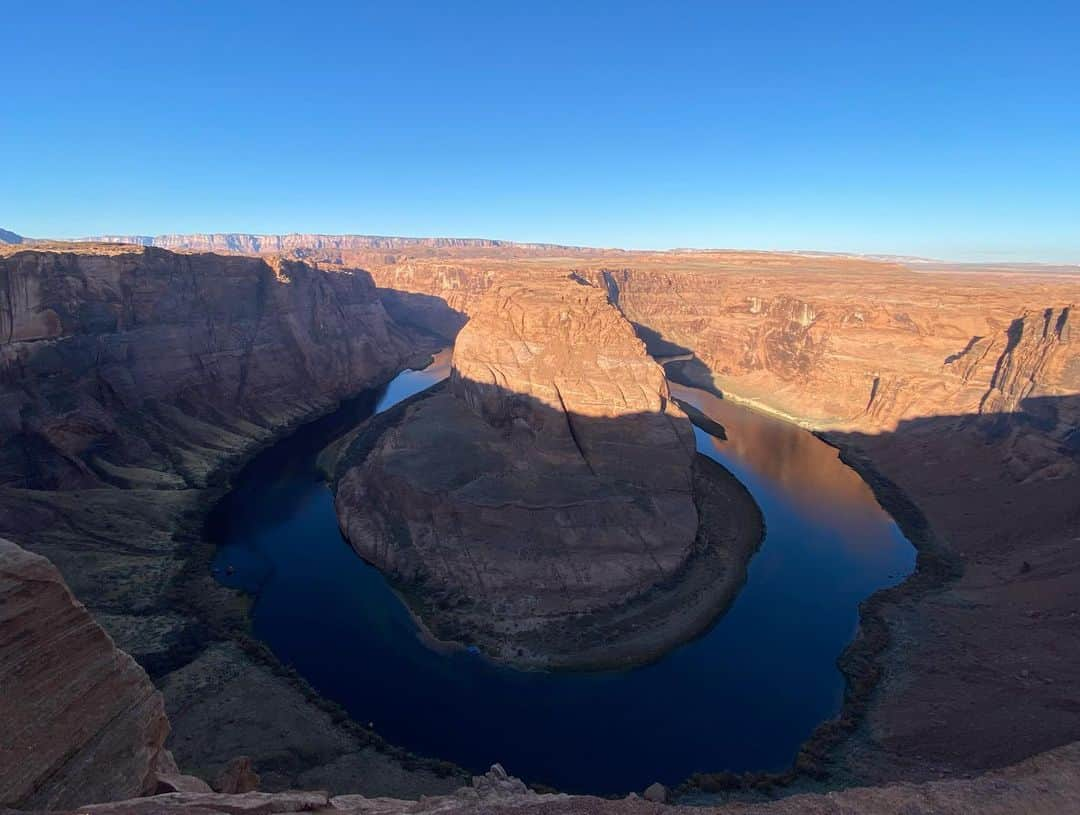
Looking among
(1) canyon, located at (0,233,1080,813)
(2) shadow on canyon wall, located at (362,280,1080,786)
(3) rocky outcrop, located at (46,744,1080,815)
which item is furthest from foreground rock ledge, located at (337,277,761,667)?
(3) rocky outcrop, located at (46,744,1080,815)

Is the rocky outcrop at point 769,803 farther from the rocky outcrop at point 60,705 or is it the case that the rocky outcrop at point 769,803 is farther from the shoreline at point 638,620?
the shoreline at point 638,620

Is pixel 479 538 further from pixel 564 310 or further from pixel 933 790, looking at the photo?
pixel 933 790

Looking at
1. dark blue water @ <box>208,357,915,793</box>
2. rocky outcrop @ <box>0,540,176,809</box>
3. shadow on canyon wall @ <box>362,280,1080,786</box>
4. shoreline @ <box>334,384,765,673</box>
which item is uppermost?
rocky outcrop @ <box>0,540,176,809</box>

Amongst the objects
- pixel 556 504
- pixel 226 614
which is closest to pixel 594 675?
pixel 556 504

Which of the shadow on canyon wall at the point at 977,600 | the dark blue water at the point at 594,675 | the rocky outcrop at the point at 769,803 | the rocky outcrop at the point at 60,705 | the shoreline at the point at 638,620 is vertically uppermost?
the rocky outcrop at the point at 60,705

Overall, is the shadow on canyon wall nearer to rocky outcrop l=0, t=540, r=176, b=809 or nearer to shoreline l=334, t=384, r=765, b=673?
shoreline l=334, t=384, r=765, b=673

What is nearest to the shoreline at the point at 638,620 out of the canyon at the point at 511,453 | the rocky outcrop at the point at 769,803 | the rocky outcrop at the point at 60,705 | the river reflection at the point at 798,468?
the canyon at the point at 511,453
